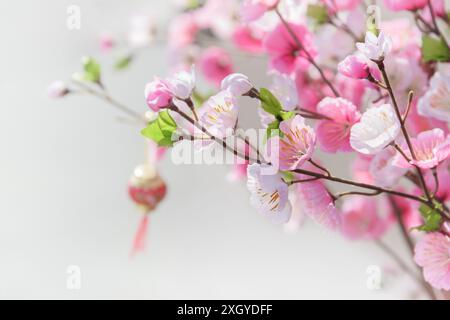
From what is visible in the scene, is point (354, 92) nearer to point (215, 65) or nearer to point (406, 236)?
point (406, 236)

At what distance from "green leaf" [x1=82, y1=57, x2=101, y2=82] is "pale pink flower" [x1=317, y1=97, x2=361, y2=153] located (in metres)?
0.21

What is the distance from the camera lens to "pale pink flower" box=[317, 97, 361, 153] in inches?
17.5

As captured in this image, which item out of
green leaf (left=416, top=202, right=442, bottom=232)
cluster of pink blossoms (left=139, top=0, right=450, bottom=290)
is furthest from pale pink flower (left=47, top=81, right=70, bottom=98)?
green leaf (left=416, top=202, right=442, bottom=232)

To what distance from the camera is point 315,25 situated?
0.57 metres

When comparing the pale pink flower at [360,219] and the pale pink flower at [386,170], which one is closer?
the pale pink flower at [386,170]

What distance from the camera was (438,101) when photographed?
0.46 m

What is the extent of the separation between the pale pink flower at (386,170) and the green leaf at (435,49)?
0.29 ft

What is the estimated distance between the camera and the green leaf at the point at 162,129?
0.40m

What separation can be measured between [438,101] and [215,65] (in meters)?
0.49

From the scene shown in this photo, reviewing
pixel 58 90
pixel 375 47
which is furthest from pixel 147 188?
pixel 375 47

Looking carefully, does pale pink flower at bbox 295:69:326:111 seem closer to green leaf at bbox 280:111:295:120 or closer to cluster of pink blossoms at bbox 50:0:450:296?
cluster of pink blossoms at bbox 50:0:450:296

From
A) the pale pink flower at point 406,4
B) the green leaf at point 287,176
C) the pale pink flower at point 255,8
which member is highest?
the pale pink flower at point 255,8

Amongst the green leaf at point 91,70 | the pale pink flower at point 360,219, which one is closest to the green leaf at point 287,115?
the green leaf at point 91,70

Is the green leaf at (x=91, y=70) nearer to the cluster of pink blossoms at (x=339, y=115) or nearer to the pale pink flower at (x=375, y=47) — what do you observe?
the cluster of pink blossoms at (x=339, y=115)
